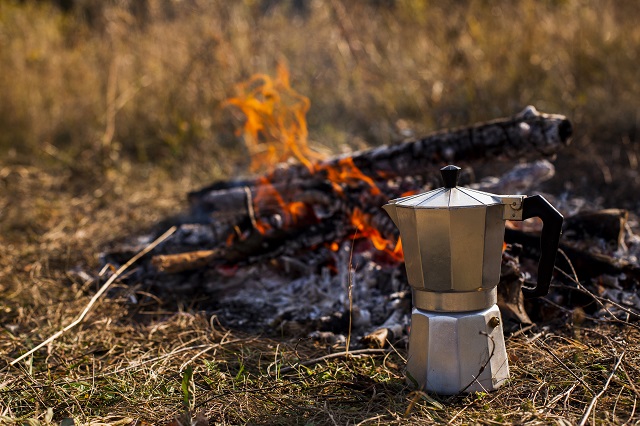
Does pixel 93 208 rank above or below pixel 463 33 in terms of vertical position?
below

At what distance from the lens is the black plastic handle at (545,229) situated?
190cm

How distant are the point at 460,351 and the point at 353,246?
1.02m

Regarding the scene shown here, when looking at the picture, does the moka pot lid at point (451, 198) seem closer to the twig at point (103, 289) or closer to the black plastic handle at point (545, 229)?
the black plastic handle at point (545, 229)

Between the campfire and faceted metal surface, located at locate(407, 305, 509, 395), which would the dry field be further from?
the campfire

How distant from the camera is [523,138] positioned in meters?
3.01

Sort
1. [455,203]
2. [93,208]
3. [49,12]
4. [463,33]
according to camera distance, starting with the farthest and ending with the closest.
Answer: [49,12] → [463,33] → [93,208] → [455,203]

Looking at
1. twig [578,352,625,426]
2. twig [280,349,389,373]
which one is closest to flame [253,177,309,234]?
twig [280,349,389,373]

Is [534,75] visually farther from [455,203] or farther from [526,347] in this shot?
[455,203]

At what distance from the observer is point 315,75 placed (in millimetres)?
7516

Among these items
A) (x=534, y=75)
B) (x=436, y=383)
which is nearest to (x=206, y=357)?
(x=436, y=383)

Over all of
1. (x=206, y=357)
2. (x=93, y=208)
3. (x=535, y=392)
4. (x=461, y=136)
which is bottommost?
(x=93, y=208)

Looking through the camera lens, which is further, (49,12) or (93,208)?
(49,12)

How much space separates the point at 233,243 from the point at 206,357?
95 cm

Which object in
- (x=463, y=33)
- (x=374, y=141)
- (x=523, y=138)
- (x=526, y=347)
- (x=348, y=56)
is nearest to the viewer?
(x=526, y=347)
